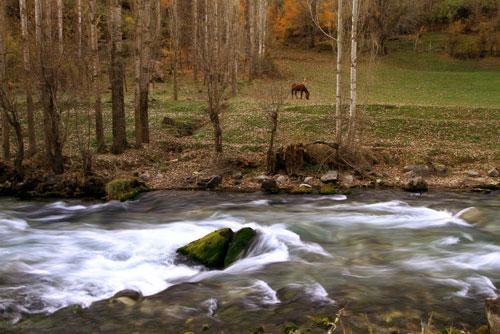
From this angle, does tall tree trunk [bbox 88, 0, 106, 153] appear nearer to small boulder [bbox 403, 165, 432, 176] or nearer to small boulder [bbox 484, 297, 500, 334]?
small boulder [bbox 403, 165, 432, 176]

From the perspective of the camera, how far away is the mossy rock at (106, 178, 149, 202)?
15.0 m

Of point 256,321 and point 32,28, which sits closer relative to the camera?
point 256,321

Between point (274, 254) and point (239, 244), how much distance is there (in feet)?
2.42

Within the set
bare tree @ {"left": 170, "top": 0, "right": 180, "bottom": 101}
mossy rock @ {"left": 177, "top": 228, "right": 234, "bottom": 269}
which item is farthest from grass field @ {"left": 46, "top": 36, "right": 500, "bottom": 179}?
mossy rock @ {"left": 177, "top": 228, "right": 234, "bottom": 269}

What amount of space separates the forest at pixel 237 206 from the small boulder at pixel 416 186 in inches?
2.4

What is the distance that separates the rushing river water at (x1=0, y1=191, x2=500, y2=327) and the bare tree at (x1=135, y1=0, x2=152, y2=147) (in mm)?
4857

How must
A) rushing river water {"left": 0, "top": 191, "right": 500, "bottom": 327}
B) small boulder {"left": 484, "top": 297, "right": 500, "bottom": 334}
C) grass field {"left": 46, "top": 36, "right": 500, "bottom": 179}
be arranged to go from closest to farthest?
small boulder {"left": 484, "top": 297, "right": 500, "bottom": 334} < rushing river water {"left": 0, "top": 191, "right": 500, "bottom": 327} < grass field {"left": 46, "top": 36, "right": 500, "bottom": 179}

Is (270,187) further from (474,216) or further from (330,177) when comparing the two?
(474,216)

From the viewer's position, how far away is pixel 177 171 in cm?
1727

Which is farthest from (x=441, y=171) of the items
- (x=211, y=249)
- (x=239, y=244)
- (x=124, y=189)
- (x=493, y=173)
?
(x=124, y=189)

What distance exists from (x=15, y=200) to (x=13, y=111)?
2.68 meters

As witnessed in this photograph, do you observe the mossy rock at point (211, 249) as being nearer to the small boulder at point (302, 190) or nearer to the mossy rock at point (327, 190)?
the small boulder at point (302, 190)

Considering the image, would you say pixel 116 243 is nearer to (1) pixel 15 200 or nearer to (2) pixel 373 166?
(1) pixel 15 200

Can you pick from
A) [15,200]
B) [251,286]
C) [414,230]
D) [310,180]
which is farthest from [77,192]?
[414,230]
